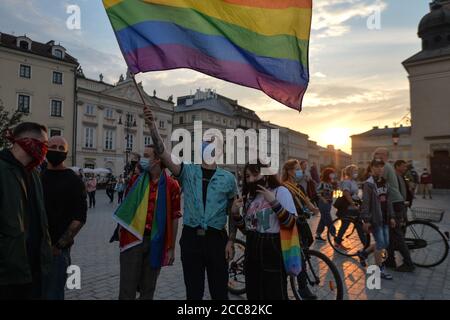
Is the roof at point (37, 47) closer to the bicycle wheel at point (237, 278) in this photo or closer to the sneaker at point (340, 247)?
the sneaker at point (340, 247)

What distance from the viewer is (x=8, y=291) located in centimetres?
266

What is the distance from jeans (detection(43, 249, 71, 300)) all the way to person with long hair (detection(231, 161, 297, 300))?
1918 mm

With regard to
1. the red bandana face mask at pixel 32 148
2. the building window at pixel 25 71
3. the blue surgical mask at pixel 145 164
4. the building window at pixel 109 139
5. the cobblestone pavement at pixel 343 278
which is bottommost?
the cobblestone pavement at pixel 343 278

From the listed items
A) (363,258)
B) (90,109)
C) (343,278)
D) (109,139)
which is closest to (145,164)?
(343,278)

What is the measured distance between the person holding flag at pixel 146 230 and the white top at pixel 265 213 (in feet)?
3.01

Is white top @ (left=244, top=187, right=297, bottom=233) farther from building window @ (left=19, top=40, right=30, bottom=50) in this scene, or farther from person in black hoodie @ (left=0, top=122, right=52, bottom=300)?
building window @ (left=19, top=40, right=30, bottom=50)

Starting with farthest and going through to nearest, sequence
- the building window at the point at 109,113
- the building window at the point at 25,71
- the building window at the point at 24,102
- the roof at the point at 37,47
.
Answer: the building window at the point at 109,113, the building window at the point at 25,71, the building window at the point at 24,102, the roof at the point at 37,47

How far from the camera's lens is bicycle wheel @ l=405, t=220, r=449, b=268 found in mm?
6746


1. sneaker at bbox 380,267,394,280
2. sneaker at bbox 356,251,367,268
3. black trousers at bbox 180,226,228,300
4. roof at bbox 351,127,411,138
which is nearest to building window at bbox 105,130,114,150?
sneaker at bbox 356,251,367,268

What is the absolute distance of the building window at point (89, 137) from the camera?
51.4 meters

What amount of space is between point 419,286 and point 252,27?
4955 millimetres

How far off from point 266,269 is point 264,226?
43 cm

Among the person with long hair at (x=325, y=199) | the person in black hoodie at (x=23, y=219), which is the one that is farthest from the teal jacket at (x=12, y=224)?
the person with long hair at (x=325, y=199)

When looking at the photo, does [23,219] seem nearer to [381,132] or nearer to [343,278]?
[343,278]
